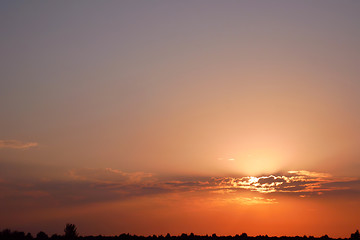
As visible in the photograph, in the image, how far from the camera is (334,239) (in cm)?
7462

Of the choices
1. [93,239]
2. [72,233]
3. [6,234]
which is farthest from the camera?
[72,233]

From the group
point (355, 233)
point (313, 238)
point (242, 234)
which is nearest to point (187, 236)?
point (242, 234)

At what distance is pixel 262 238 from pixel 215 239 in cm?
752

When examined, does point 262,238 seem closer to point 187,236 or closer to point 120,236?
point 187,236

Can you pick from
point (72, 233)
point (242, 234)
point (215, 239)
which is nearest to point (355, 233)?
point (242, 234)

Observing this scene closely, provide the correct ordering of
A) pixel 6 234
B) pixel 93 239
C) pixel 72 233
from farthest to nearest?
1. pixel 72 233
2. pixel 93 239
3. pixel 6 234

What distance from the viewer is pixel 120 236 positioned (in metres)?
71.6

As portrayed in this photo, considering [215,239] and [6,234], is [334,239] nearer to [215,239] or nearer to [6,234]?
[215,239]

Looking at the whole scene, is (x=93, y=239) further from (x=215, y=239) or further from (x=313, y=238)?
(x=313, y=238)

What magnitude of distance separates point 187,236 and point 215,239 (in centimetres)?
447

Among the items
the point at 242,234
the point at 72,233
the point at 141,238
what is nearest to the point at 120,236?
the point at 141,238

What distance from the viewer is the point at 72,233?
73188mm

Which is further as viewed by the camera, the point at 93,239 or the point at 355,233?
the point at 355,233

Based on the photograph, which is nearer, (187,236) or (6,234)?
(6,234)
